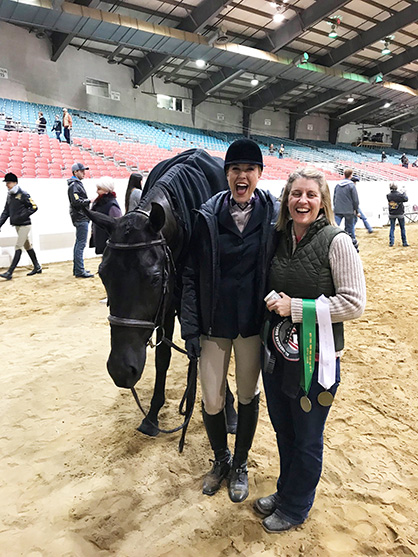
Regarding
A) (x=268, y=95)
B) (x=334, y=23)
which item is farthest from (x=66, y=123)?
(x=268, y=95)

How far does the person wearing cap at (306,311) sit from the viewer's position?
1.33 metres

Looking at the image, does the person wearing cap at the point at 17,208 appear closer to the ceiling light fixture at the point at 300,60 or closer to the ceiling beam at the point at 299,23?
the ceiling beam at the point at 299,23

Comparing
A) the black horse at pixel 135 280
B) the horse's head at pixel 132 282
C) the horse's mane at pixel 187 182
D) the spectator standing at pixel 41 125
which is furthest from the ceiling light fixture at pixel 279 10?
the horse's head at pixel 132 282

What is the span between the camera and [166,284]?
5.15ft

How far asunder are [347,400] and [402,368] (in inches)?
31.8

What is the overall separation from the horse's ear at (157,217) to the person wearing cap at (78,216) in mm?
3959

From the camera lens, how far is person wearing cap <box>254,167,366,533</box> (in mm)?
1326

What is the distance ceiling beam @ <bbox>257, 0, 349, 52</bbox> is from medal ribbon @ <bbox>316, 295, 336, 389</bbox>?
1481 centimetres

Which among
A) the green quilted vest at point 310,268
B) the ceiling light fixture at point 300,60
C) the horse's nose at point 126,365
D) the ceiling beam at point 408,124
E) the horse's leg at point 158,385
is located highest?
the ceiling beam at point 408,124

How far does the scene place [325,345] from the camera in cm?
134

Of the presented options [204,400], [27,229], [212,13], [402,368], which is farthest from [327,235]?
[212,13]

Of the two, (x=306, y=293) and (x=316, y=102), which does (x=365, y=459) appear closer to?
(x=306, y=293)

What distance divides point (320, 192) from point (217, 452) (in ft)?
4.86

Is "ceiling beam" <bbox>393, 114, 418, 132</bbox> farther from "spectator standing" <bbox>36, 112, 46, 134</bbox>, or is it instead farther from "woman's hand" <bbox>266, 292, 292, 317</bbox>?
"woman's hand" <bbox>266, 292, 292, 317</bbox>
